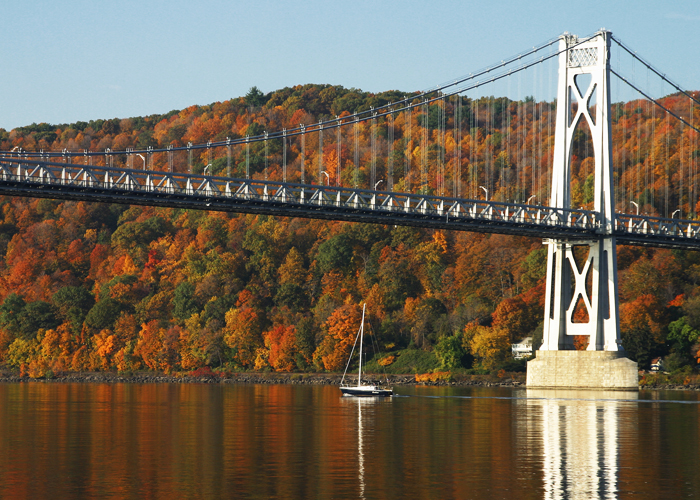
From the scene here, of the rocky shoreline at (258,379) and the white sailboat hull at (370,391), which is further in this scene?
the rocky shoreline at (258,379)

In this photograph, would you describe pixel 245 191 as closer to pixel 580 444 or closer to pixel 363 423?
pixel 363 423

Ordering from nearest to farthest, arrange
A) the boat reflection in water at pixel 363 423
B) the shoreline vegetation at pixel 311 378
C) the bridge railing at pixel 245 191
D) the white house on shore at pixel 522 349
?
1. the boat reflection in water at pixel 363 423
2. the bridge railing at pixel 245 191
3. the shoreline vegetation at pixel 311 378
4. the white house on shore at pixel 522 349

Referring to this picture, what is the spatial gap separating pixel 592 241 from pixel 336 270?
69.8 metres

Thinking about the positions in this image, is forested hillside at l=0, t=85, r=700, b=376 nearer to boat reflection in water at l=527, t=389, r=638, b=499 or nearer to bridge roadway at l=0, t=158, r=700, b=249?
bridge roadway at l=0, t=158, r=700, b=249

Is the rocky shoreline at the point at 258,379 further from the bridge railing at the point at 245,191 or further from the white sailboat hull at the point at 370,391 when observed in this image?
the bridge railing at the point at 245,191

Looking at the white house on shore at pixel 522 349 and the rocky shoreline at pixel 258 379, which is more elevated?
the white house on shore at pixel 522 349

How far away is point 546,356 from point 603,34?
991 inches

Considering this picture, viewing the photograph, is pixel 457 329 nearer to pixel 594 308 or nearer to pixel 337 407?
pixel 594 308

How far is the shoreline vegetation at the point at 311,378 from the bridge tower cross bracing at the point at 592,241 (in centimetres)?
1580

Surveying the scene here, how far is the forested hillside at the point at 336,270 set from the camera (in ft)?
380

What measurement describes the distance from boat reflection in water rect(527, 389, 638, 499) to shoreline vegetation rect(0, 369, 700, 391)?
78.8ft

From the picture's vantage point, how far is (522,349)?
116 meters

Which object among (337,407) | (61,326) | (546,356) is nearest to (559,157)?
(546,356)

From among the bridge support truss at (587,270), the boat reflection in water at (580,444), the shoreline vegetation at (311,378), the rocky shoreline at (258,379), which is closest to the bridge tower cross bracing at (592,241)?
the bridge support truss at (587,270)
